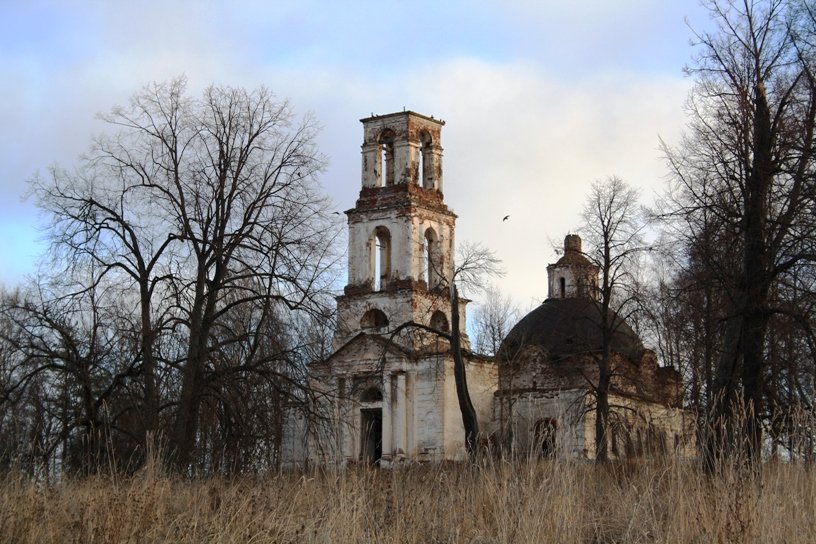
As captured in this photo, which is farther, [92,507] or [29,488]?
[29,488]

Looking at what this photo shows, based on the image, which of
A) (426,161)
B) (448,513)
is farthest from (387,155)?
(448,513)

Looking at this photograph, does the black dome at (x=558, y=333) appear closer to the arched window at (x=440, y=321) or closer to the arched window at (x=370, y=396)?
the arched window at (x=440, y=321)

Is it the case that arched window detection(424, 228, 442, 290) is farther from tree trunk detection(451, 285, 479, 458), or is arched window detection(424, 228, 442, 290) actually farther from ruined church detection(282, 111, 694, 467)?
tree trunk detection(451, 285, 479, 458)

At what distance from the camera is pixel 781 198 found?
15594 mm

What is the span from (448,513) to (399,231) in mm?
30804

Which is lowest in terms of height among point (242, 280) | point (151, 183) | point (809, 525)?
point (809, 525)

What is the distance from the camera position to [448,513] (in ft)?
33.3

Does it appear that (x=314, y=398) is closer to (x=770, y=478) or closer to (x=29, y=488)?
(x=29, y=488)

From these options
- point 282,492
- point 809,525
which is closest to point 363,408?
point 282,492

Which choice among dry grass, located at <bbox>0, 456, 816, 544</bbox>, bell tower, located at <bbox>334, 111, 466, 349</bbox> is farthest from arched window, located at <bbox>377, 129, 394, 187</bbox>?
dry grass, located at <bbox>0, 456, 816, 544</bbox>

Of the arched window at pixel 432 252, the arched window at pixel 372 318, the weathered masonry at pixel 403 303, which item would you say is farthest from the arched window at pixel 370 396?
the arched window at pixel 432 252

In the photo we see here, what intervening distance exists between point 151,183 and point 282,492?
1135 centimetres

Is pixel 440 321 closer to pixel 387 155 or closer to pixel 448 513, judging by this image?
pixel 387 155

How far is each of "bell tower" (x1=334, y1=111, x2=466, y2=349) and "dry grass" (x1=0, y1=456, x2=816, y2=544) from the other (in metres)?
29.3
